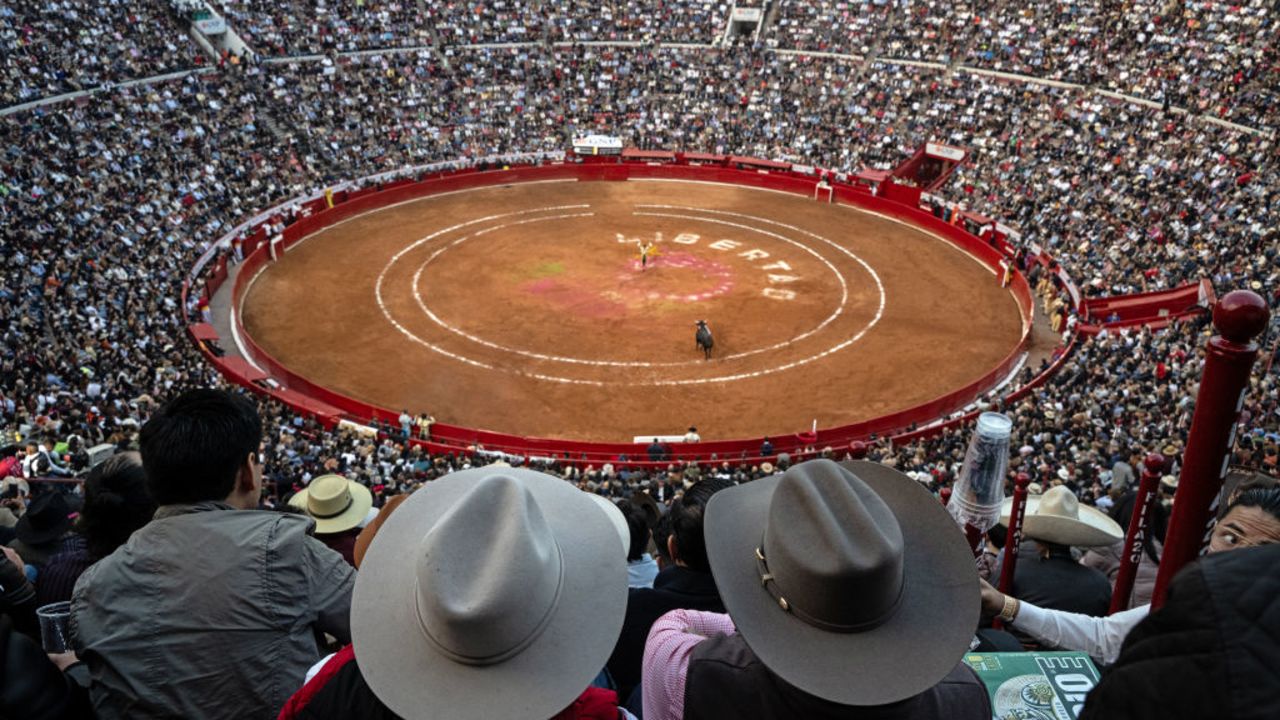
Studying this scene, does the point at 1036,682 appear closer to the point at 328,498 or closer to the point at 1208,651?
the point at 1208,651

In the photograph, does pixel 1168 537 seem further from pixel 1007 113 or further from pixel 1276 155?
pixel 1007 113

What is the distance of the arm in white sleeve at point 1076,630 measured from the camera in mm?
4500

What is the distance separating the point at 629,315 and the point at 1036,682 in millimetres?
28365

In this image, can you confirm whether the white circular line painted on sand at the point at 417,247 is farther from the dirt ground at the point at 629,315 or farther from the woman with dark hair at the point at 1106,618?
the woman with dark hair at the point at 1106,618

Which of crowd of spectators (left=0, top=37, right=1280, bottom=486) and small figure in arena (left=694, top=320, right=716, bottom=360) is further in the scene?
small figure in arena (left=694, top=320, right=716, bottom=360)

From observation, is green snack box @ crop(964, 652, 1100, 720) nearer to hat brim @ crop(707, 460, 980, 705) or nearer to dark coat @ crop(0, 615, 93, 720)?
hat brim @ crop(707, 460, 980, 705)

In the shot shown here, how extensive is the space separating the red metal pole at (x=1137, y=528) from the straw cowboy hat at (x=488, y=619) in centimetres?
331

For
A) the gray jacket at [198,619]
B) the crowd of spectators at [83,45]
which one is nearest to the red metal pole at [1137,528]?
the gray jacket at [198,619]

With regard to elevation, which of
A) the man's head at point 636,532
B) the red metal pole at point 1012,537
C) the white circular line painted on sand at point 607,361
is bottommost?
the white circular line painted on sand at point 607,361

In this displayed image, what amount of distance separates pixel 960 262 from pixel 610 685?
120 ft

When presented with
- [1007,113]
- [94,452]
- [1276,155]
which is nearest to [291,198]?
A: [94,452]

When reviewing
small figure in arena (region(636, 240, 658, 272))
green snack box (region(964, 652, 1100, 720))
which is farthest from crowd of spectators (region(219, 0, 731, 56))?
green snack box (region(964, 652, 1100, 720))

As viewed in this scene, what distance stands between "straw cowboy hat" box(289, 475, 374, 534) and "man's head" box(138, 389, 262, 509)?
5108 millimetres

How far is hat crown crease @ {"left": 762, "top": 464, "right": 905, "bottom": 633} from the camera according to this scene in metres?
3.05
